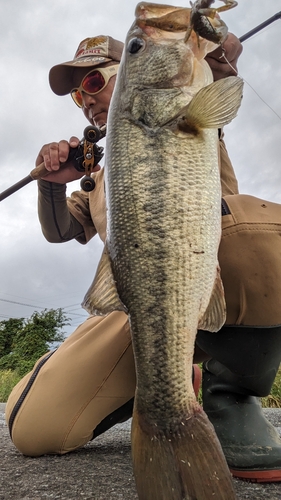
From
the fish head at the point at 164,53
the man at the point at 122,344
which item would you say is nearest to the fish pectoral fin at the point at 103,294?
the man at the point at 122,344

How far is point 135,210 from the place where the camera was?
1494 millimetres

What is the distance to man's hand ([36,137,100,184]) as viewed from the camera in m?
2.44

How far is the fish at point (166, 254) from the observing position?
55.0 inches

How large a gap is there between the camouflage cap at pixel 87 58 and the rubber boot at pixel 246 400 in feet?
7.79

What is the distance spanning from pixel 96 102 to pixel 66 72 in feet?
1.32

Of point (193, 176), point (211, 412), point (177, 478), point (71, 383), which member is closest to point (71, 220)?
point (71, 383)

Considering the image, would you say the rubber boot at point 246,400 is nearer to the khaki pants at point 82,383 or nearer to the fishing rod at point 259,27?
the khaki pants at point 82,383

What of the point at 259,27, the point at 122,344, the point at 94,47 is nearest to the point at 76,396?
the point at 122,344

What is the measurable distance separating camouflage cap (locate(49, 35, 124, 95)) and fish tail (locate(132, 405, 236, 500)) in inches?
110

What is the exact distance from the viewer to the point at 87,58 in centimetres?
337

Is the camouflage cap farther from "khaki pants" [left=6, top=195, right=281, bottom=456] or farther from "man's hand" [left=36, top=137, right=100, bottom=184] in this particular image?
"khaki pants" [left=6, top=195, right=281, bottom=456]

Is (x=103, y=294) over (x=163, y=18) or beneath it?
beneath

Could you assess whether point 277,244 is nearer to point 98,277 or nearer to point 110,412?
Result: point 98,277

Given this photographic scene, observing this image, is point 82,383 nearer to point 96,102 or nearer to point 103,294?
point 103,294
